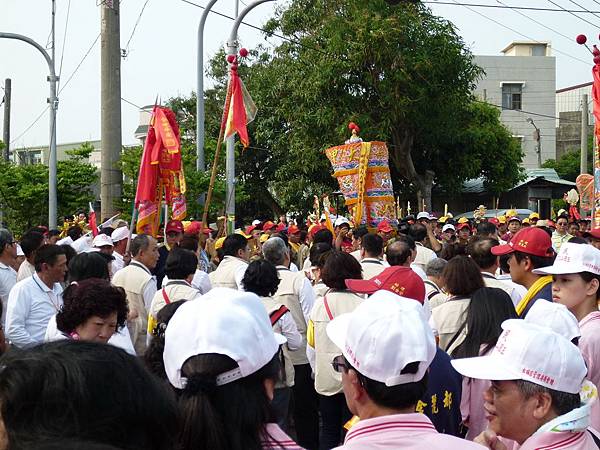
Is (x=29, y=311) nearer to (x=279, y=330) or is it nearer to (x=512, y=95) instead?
(x=279, y=330)

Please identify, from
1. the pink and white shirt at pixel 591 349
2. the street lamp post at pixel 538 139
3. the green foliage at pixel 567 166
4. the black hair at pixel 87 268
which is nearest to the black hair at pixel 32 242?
the black hair at pixel 87 268

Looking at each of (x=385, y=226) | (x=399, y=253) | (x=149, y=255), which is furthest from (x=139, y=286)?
(x=385, y=226)

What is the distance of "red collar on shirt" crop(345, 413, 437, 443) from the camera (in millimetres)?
2576

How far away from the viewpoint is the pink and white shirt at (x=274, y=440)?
2.40 m

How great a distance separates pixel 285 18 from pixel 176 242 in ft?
69.7

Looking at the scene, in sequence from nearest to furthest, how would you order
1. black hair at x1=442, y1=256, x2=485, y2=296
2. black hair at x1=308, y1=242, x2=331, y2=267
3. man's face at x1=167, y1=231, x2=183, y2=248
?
black hair at x1=442, y1=256, x2=485, y2=296
black hair at x1=308, y1=242, x2=331, y2=267
man's face at x1=167, y1=231, x2=183, y2=248

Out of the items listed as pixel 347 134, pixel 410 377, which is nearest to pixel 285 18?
pixel 347 134

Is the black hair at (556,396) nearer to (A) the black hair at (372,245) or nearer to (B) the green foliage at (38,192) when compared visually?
(A) the black hair at (372,245)

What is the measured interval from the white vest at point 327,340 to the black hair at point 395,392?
3.09m

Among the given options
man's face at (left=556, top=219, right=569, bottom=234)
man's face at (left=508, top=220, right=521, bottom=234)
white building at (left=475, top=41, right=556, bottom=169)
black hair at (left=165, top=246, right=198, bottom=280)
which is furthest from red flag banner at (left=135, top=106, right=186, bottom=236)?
white building at (left=475, top=41, right=556, bottom=169)

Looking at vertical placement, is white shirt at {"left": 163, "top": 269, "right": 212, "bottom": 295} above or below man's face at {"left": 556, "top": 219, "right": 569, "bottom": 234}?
below

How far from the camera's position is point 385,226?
12.2 metres

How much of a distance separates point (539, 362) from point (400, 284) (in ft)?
6.69

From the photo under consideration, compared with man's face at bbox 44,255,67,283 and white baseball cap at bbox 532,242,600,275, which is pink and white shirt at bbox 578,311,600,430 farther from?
man's face at bbox 44,255,67,283
